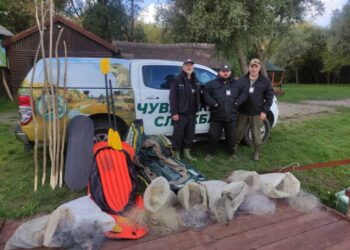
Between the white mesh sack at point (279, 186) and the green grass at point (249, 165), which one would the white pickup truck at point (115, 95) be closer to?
the green grass at point (249, 165)

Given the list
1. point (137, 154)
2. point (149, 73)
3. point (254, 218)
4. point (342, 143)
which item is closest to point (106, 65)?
point (149, 73)

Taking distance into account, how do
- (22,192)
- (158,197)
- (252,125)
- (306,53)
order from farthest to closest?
(306,53) → (252,125) → (22,192) → (158,197)

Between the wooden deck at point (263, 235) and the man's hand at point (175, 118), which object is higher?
the man's hand at point (175, 118)

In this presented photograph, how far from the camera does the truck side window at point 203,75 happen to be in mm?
5699

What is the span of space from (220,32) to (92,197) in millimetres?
7783

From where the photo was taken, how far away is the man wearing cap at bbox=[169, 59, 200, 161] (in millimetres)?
4930

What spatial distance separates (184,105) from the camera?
4961 mm

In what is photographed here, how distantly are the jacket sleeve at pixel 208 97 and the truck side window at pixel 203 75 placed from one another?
0.51 m

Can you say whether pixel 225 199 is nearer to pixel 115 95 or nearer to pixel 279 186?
pixel 279 186

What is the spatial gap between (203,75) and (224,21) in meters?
4.56

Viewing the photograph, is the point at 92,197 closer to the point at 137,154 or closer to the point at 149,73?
the point at 137,154

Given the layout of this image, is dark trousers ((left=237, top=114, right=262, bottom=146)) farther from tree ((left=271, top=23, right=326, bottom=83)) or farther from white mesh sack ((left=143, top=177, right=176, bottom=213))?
tree ((left=271, top=23, right=326, bottom=83))

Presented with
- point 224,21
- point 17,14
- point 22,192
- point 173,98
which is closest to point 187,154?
point 173,98

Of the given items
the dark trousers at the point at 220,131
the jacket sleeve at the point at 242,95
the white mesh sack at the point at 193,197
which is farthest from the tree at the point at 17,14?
the white mesh sack at the point at 193,197
